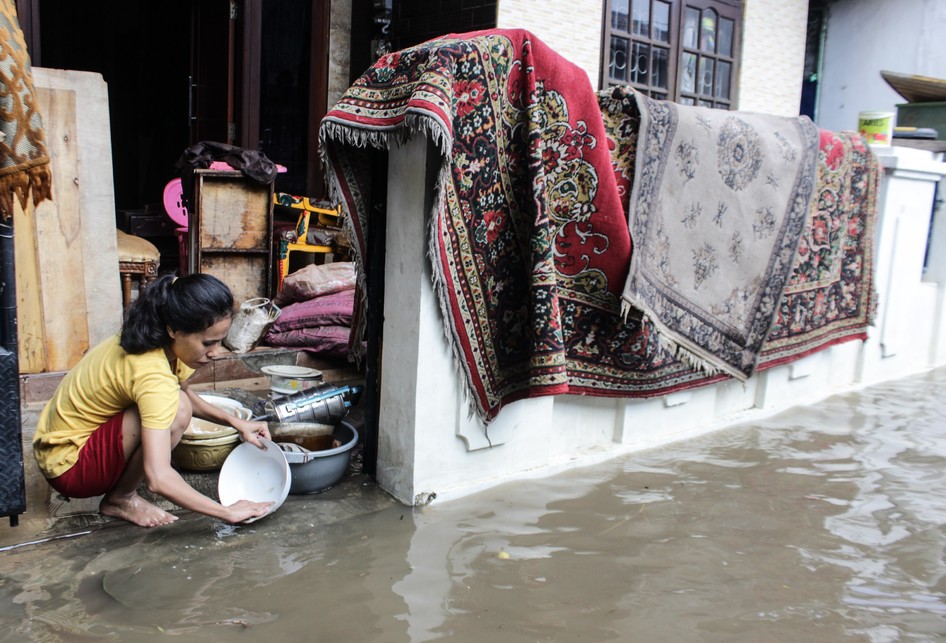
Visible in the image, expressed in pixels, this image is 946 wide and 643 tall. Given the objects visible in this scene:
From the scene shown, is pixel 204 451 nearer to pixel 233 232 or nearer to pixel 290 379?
pixel 290 379

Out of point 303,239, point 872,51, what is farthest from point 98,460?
point 872,51

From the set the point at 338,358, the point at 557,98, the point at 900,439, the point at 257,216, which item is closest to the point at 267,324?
the point at 338,358

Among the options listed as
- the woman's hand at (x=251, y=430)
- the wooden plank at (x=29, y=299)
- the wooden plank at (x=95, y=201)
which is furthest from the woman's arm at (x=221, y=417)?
the wooden plank at (x=95, y=201)

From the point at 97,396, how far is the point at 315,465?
35.3 inches

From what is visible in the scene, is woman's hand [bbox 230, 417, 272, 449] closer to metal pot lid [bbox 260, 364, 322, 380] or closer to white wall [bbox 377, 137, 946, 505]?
white wall [bbox 377, 137, 946, 505]

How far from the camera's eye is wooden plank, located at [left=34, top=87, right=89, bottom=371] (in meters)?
4.30

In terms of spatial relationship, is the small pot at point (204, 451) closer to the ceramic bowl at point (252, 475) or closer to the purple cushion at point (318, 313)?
the ceramic bowl at point (252, 475)

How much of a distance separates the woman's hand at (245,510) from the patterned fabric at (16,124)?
4.07 feet

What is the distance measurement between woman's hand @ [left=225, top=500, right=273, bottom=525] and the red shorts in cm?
43

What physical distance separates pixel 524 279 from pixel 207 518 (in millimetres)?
1597

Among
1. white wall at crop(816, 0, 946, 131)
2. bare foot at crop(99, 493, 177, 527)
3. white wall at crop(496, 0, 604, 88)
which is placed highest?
white wall at crop(816, 0, 946, 131)

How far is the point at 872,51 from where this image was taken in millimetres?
13070

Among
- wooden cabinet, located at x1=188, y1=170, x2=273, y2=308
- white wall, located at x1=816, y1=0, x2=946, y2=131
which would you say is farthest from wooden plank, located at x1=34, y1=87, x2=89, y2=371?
white wall, located at x1=816, y1=0, x2=946, y2=131

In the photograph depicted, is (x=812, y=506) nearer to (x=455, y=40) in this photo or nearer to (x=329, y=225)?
(x=455, y=40)
